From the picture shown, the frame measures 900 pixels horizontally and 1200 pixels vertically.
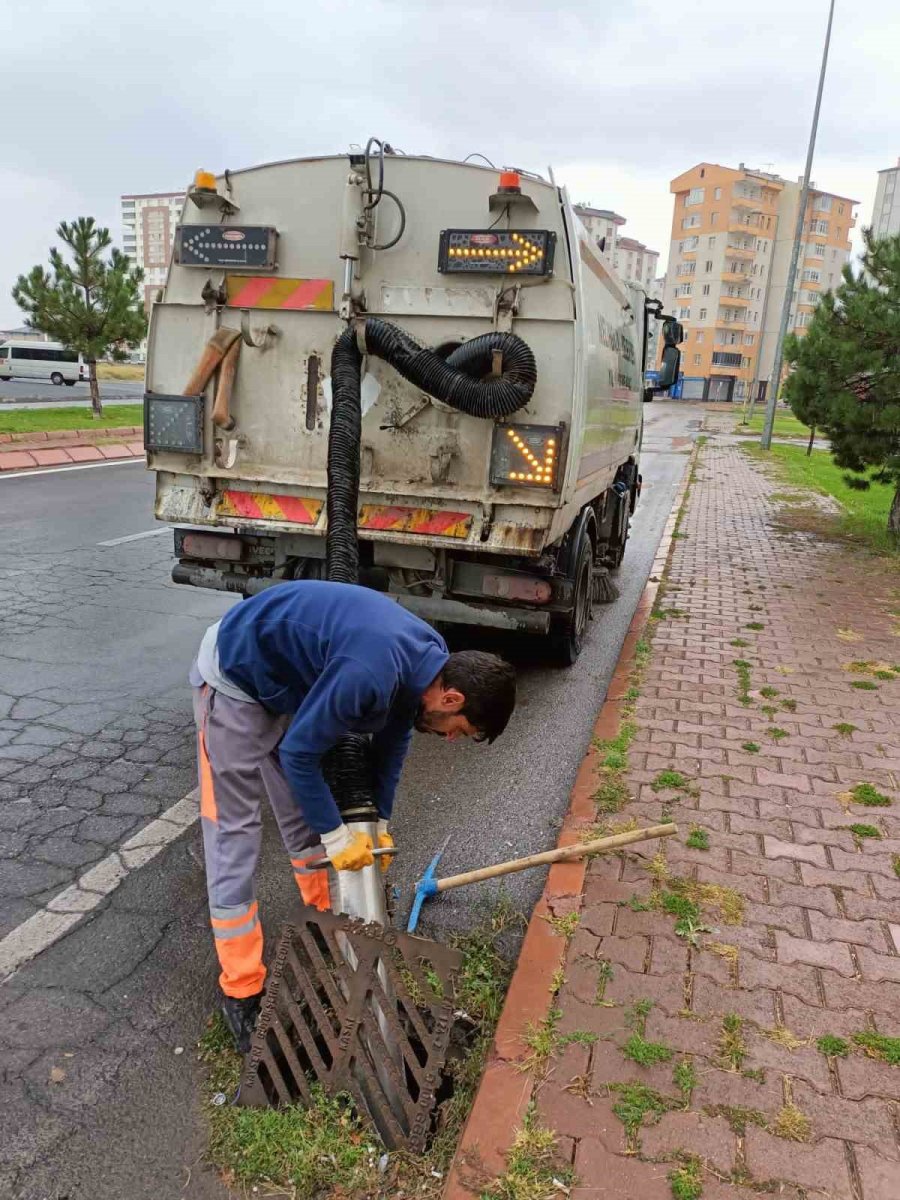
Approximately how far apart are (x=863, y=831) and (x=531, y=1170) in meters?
2.34

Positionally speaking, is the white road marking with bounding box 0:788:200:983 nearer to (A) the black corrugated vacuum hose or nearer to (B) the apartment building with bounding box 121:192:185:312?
(A) the black corrugated vacuum hose

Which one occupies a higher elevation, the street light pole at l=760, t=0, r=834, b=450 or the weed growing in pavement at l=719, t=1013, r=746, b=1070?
the street light pole at l=760, t=0, r=834, b=450

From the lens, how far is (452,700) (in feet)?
7.77

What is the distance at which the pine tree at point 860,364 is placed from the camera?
920 centimetres

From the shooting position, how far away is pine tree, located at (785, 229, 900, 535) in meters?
9.20

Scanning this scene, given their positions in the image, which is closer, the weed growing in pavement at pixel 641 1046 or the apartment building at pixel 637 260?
the weed growing in pavement at pixel 641 1046

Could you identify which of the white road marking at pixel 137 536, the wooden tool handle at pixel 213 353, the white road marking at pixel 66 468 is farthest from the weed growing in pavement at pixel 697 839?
the white road marking at pixel 66 468

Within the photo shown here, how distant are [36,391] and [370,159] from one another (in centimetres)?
2846

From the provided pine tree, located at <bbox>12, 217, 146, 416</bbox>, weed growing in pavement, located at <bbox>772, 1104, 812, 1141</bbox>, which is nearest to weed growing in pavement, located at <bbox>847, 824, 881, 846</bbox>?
weed growing in pavement, located at <bbox>772, 1104, 812, 1141</bbox>

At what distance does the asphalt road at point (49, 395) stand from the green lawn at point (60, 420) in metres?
1.72

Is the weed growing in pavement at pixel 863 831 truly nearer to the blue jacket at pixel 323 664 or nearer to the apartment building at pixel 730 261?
the blue jacket at pixel 323 664

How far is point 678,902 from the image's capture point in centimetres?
316

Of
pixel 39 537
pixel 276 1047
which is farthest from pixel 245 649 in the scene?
pixel 39 537

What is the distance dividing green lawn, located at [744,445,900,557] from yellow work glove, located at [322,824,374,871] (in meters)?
9.62
